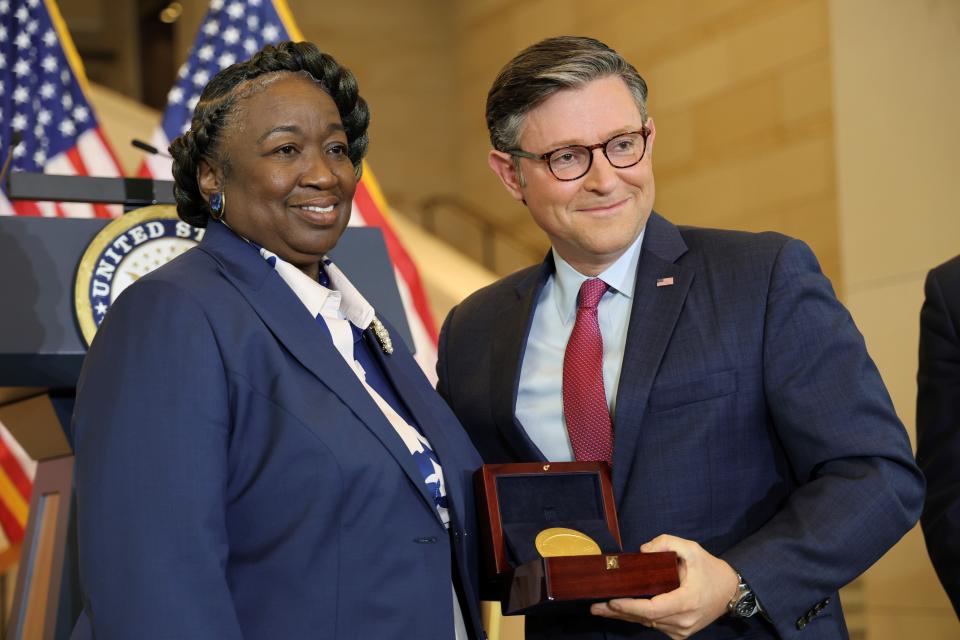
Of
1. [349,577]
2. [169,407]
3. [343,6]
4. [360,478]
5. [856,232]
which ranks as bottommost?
[856,232]

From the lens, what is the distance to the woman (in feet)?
5.80

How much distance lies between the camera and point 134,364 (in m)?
1.82

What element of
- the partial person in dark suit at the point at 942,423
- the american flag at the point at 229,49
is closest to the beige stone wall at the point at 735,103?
the american flag at the point at 229,49

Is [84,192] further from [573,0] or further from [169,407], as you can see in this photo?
[573,0]

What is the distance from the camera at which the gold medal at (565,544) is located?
2062 millimetres

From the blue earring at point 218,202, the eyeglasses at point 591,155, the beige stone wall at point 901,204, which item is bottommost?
the beige stone wall at point 901,204

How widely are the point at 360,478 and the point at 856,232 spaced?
5.80 meters

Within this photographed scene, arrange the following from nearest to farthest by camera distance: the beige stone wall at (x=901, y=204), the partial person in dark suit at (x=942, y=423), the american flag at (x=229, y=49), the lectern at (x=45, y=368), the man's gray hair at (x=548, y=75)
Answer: the man's gray hair at (x=548, y=75), the lectern at (x=45, y=368), the partial person in dark suit at (x=942, y=423), the american flag at (x=229, y=49), the beige stone wall at (x=901, y=204)

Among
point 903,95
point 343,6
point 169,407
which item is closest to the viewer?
point 169,407

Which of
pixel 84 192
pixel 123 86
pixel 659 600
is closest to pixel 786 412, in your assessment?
pixel 659 600

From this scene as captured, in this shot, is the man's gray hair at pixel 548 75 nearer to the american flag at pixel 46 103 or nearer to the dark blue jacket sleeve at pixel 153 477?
the dark blue jacket sleeve at pixel 153 477

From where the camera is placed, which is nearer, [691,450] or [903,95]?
[691,450]

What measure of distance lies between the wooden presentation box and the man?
7cm

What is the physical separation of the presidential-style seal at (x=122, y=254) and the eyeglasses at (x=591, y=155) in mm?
885
